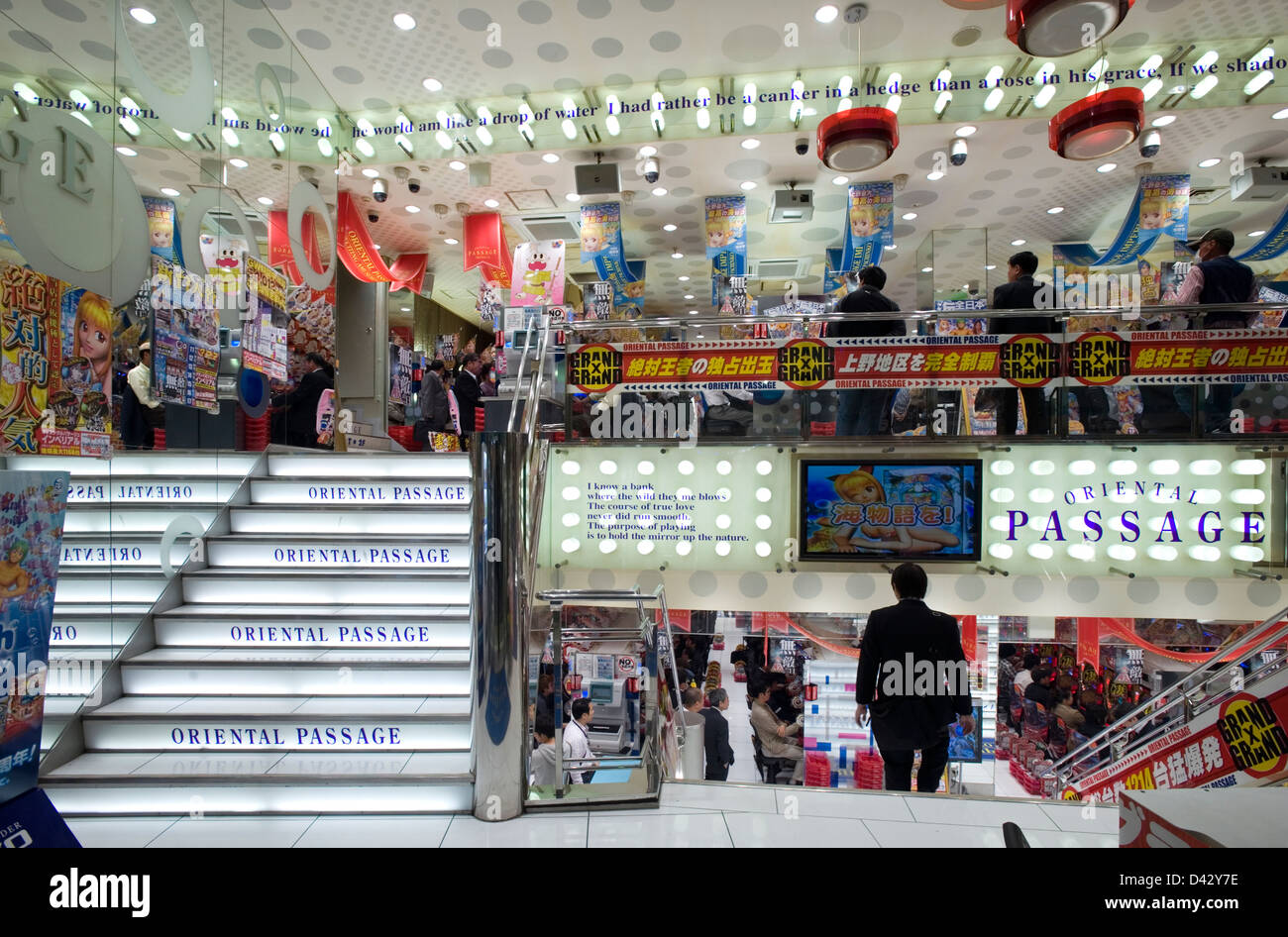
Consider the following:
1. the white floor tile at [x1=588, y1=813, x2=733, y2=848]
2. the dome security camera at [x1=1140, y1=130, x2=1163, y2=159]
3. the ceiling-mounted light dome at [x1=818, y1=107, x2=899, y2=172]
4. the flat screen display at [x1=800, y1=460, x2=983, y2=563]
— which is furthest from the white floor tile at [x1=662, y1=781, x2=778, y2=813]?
the dome security camera at [x1=1140, y1=130, x2=1163, y2=159]

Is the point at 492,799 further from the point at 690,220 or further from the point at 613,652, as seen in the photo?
the point at 690,220

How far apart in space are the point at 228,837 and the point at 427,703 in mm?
928

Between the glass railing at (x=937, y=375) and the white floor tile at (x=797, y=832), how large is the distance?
291cm

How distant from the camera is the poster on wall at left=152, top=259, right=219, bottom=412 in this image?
3.62 meters

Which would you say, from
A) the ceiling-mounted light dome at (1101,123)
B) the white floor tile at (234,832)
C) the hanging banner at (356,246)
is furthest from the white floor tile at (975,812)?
the hanging banner at (356,246)

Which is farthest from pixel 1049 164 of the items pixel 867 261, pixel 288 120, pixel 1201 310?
pixel 288 120

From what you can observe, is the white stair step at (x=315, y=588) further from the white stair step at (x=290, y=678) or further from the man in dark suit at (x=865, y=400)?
the man in dark suit at (x=865, y=400)

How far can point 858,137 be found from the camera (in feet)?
16.8

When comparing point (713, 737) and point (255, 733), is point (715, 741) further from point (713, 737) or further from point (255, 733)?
point (255, 733)

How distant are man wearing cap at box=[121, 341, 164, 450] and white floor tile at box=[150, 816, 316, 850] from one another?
2130 mm

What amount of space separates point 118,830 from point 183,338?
2767mm

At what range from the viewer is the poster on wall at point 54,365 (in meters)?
2.61

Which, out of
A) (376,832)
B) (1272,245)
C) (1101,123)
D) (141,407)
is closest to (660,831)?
(376,832)
